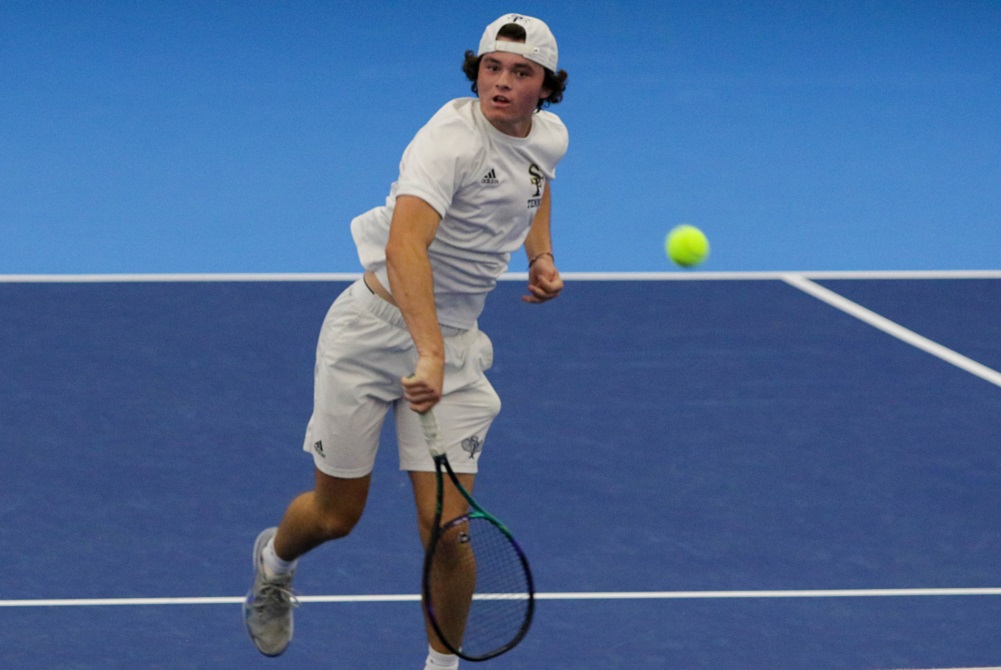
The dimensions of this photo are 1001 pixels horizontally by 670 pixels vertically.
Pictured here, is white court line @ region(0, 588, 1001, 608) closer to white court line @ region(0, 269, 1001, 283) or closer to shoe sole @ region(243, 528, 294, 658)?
shoe sole @ region(243, 528, 294, 658)

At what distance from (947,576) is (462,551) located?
85.0 inches

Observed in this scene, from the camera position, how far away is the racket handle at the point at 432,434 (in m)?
4.39

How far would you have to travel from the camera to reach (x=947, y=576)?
242 inches

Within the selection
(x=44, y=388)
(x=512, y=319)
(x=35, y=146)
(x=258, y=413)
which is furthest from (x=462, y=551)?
(x=35, y=146)

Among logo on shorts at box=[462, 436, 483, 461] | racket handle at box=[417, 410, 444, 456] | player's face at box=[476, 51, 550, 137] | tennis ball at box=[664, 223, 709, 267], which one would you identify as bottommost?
logo on shorts at box=[462, 436, 483, 461]

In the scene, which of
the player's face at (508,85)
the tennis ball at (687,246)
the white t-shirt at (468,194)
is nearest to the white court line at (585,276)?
the tennis ball at (687,246)

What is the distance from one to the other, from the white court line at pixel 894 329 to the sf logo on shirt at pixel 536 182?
4184 mm

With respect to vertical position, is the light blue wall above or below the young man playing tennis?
above

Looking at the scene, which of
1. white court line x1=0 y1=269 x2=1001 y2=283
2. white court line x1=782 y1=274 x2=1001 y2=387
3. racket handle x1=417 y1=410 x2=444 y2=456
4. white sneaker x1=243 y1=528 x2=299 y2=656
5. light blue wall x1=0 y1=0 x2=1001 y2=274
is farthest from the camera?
light blue wall x1=0 y1=0 x2=1001 y2=274

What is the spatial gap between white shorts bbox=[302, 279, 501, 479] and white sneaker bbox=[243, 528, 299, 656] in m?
0.56

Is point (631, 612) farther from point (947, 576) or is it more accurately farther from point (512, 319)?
point (512, 319)

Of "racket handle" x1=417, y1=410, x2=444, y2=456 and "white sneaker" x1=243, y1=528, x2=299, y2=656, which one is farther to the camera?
"white sneaker" x1=243, y1=528, x2=299, y2=656

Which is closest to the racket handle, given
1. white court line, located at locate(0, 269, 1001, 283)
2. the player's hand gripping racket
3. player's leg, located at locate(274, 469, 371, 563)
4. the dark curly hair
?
the player's hand gripping racket

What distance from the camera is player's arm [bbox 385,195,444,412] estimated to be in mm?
4277
